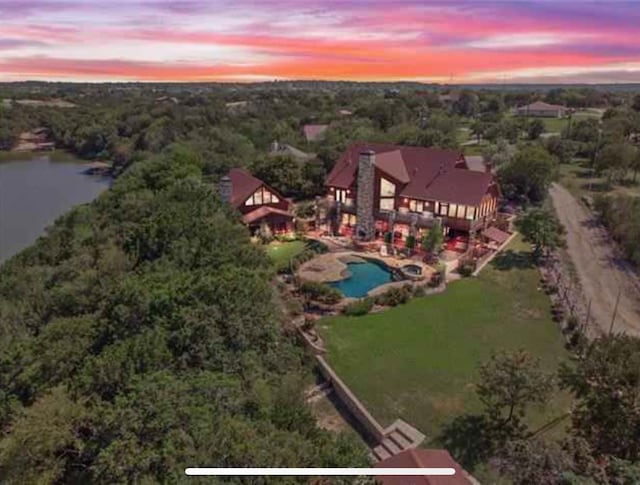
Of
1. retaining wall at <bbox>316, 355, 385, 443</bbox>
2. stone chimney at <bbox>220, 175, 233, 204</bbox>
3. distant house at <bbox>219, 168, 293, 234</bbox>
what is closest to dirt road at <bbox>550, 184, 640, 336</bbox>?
retaining wall at <bbox>316, 355, 385, 443</bbox>

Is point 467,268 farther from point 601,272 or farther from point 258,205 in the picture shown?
point 258,205

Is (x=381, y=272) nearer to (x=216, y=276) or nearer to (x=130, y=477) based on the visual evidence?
(x=216, y=276)

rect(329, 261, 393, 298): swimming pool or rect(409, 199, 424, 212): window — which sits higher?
rect(409, 199, 424, 212): window

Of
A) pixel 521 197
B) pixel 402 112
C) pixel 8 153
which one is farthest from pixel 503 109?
pixel 8 153

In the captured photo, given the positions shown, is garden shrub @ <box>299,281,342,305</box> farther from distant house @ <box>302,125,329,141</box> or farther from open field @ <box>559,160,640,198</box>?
distant house @ <box>302,125,329,141</box>

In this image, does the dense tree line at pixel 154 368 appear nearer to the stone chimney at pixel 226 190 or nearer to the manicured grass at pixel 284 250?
the manicured grass at pixel 284 250

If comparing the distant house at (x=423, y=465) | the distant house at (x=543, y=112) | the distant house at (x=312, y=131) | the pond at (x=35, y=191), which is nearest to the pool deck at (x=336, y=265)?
the distant house at (x=423, y=465)

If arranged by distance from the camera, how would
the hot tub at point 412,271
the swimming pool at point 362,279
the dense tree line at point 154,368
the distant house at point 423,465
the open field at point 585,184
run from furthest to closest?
the open field at point 585,184, the hot tub at point 412,271, the swimming pool at point 362,279, the distant house at point 423,465, the dense tree line at point 154,368
